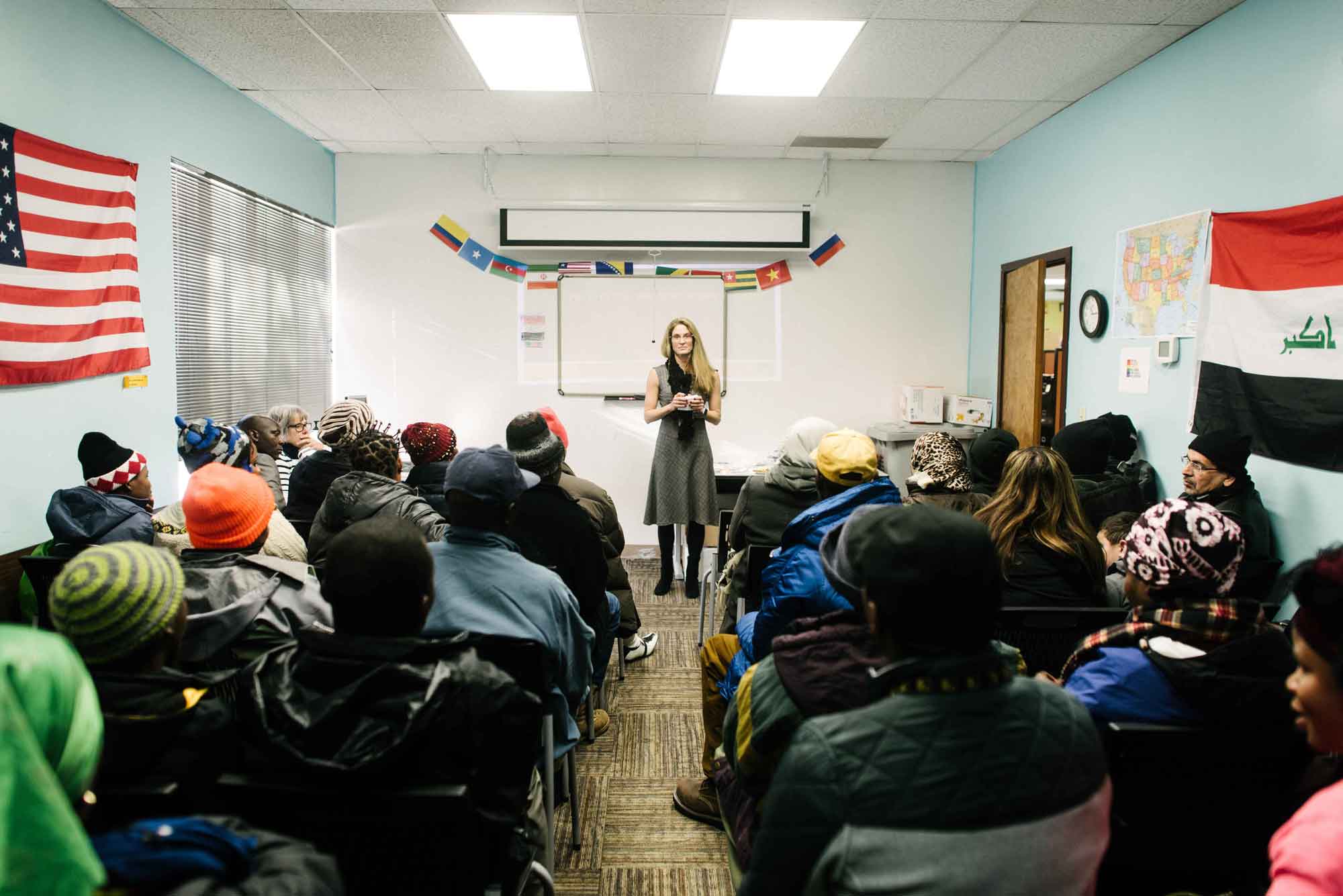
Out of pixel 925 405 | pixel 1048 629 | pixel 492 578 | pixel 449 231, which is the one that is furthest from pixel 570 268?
pixel 1048 629

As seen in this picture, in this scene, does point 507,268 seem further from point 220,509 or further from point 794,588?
point 794,588

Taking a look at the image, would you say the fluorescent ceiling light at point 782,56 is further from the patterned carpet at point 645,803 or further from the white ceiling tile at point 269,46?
the patterned carpet at point 645,803

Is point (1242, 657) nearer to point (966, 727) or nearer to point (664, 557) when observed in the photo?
point (966, 727)

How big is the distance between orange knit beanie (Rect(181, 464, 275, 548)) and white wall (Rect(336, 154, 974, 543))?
3.82 meters

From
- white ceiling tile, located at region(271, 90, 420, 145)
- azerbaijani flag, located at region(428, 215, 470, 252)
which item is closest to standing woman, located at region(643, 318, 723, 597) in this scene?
azerbaijani flag, located at region(428, 215, 470, 252)

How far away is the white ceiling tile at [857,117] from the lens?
167 inches

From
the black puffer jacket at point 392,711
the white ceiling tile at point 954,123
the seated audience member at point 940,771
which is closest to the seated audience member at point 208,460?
the black puffer jacket at point 392,711

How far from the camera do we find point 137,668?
114 centimetres

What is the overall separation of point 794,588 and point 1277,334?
2370 millimetres

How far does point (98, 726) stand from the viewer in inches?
31.6

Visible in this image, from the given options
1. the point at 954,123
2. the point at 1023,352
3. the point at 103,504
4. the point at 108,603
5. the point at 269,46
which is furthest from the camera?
the point at 1023,352

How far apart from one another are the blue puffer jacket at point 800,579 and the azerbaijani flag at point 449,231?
4278 millimetres

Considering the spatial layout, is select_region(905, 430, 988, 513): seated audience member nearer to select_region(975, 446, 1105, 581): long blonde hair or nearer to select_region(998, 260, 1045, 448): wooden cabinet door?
select_region(975, 446, 1105, 581): long blonde hair

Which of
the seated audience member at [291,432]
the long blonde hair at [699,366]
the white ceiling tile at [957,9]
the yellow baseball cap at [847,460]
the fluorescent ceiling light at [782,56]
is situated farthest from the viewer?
the long blonde hair at [699,366]
